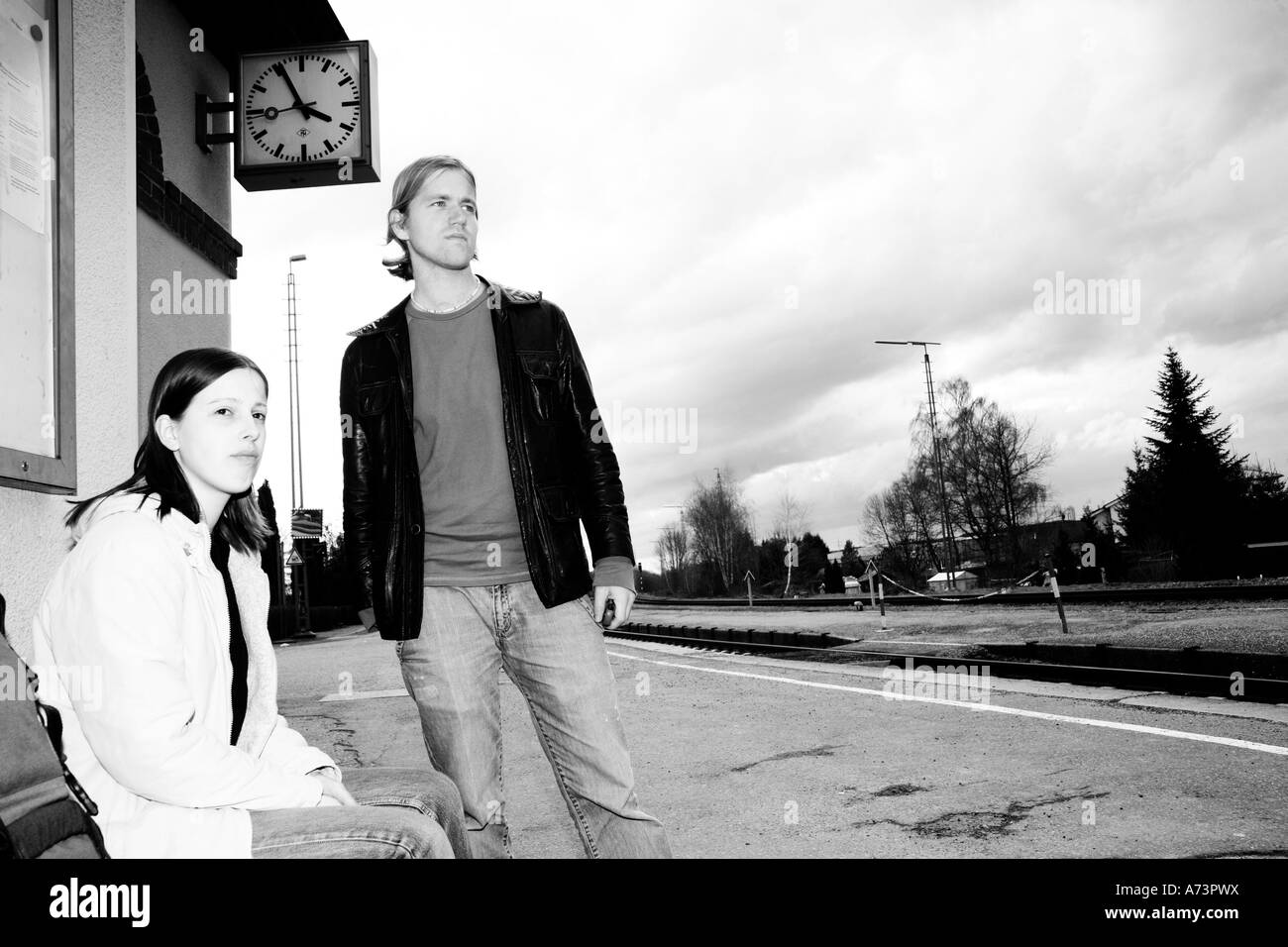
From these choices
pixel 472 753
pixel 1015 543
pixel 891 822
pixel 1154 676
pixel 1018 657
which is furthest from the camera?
pixel 1015 543

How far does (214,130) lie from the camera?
634 centimetres

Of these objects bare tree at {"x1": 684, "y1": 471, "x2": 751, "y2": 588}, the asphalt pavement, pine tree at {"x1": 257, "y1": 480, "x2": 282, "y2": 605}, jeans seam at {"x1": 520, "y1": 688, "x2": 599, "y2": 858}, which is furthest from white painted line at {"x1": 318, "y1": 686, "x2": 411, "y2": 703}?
bare tree at {"x1": 684, "y1": 471, "x2": 751, "y2": 588}

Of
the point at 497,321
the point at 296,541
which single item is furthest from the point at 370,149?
the point at 296,541

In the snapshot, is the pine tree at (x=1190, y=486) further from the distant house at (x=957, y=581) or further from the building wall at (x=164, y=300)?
the building wall at (x=164, y=300)

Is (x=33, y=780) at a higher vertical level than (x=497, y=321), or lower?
lower

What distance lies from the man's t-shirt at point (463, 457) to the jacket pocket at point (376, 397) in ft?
0.24

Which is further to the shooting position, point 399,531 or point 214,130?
point 214,130

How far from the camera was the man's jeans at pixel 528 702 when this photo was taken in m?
2.54

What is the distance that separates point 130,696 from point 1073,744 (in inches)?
225

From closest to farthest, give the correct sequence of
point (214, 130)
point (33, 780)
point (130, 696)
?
point (33, 780)
point (130, 696)
point (214, 130)

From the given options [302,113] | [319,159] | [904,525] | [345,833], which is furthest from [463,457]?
[904,525]

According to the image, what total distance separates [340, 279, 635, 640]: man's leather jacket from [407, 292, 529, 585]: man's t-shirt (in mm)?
37

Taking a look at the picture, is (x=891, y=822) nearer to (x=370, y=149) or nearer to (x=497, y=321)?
(x=497, y=321)

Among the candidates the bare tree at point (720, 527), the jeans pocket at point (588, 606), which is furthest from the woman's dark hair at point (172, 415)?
the bare tree at point (720, 527)
